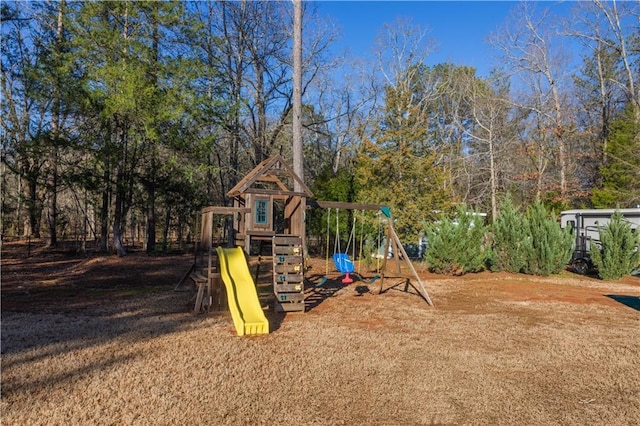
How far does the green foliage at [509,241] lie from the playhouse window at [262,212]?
905 cm

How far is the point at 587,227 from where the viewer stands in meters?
16.7

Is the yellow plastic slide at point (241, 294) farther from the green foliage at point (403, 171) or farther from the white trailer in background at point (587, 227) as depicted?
the white trailer in background at point (587, 227)

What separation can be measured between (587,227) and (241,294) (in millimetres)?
14815

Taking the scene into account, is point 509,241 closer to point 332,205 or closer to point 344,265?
point 344,265

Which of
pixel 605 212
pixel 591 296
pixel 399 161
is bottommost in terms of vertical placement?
pixel 591 296

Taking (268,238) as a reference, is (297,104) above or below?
above

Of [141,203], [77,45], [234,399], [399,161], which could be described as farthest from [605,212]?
[77,45]

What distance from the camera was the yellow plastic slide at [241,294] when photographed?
20.6 feet

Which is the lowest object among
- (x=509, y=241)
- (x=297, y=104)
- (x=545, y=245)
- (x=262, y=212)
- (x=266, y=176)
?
(x=545, y=245)

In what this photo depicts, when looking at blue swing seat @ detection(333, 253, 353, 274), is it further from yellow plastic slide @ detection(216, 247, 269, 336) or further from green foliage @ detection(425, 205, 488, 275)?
yellow plastic slide @ detection(216, 247, 269, 336)

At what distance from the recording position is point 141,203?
1945 cm

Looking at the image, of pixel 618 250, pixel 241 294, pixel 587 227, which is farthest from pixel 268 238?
pixel 587 227

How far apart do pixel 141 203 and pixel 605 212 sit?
1850 cm

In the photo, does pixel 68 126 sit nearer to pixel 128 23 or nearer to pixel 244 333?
pixel 128 23
